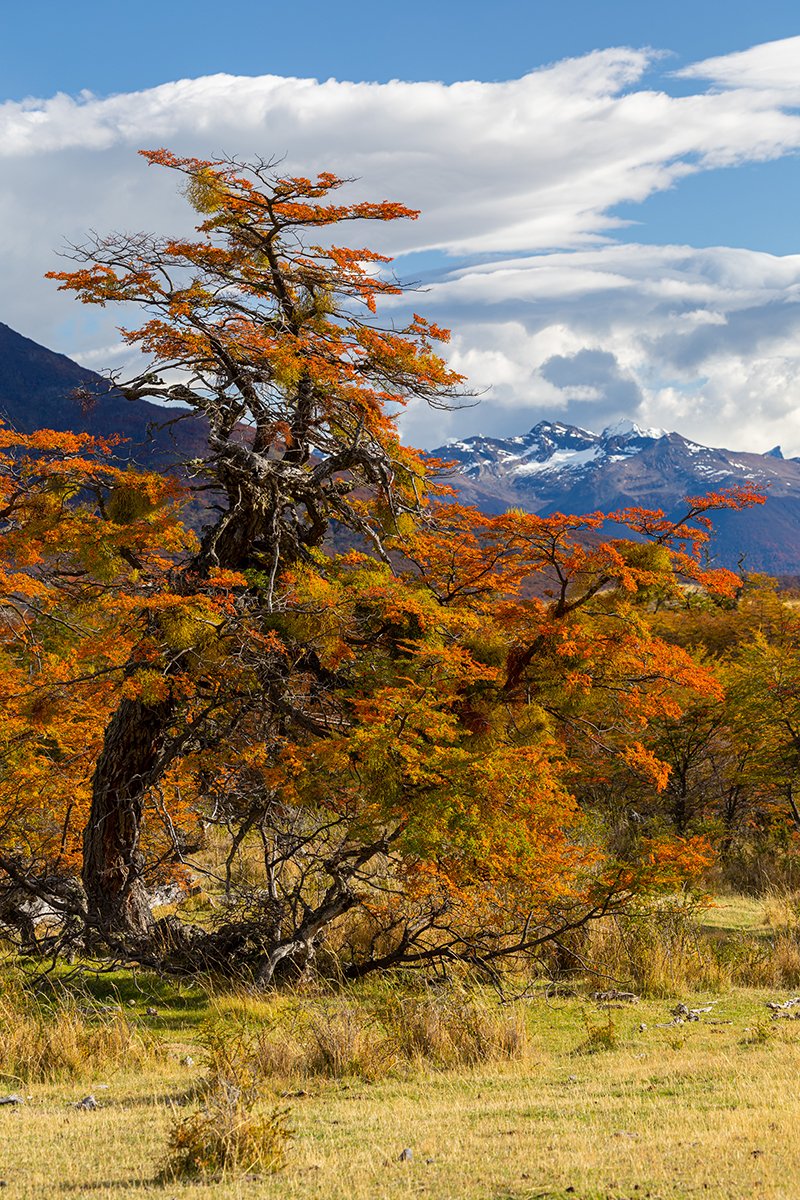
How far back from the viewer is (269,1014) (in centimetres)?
1015

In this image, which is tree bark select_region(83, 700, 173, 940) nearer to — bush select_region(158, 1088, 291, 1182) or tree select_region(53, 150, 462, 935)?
tree select_region(53, 150, 462, 935)

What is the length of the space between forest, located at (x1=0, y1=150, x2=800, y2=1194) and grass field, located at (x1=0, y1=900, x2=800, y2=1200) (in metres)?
0.97

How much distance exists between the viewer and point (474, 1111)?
23.4ft

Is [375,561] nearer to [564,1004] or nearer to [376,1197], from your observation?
[564,1004]

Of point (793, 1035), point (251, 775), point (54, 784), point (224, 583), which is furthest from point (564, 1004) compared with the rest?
point (54, 784)

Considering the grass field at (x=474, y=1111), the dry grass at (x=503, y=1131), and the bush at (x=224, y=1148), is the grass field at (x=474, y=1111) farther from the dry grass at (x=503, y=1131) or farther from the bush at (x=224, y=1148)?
the bush at (x=224, y=1148)

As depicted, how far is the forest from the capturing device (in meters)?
10.5

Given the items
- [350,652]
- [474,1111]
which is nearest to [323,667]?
[350,652]

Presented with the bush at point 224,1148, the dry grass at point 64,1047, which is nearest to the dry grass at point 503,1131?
the bush at point 224,1148

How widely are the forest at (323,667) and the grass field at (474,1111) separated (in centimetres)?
97

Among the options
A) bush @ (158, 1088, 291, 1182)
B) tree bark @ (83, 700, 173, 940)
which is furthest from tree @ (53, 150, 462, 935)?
bush @ (158, 1088, 291, 1182)

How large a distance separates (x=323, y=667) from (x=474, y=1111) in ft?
17.3

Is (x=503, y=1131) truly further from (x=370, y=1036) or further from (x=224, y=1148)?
(x=370, y=1036)

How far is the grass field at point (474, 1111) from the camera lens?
556 centimetres
